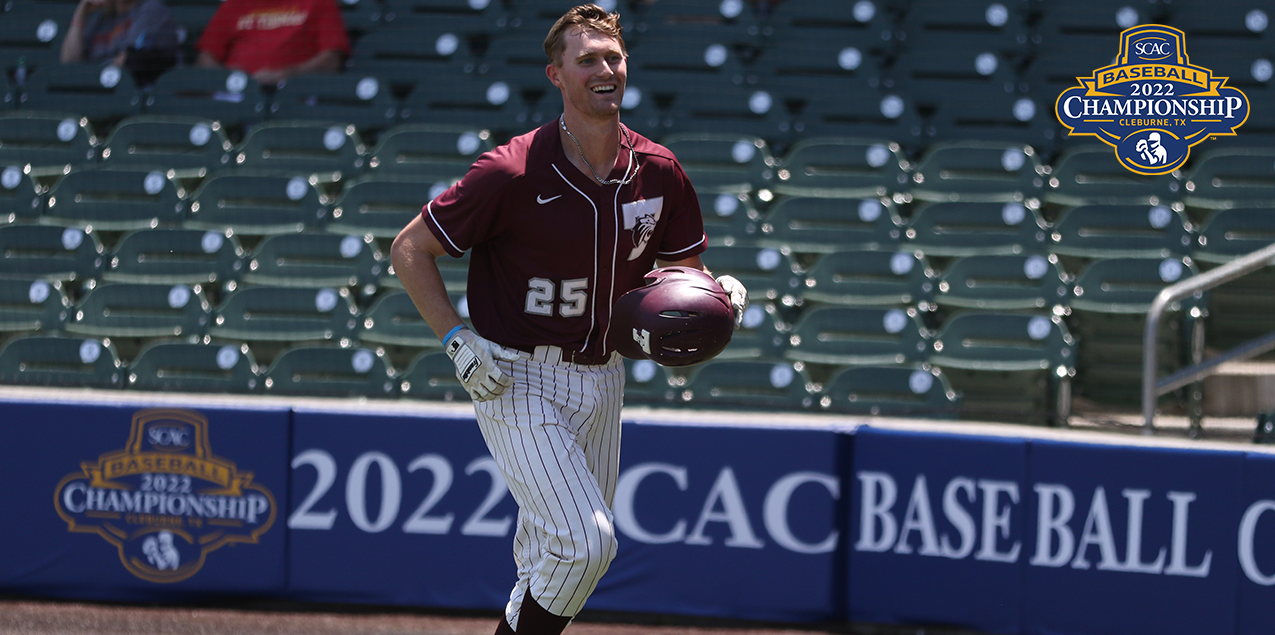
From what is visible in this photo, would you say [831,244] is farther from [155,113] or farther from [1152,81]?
[155,113]

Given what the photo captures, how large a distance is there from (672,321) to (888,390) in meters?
2.70

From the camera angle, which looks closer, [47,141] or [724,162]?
[724,162]

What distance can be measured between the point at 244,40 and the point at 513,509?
451 cm

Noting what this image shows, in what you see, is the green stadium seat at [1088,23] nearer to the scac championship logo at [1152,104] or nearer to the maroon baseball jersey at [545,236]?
the scac championship logo at [1152,104]

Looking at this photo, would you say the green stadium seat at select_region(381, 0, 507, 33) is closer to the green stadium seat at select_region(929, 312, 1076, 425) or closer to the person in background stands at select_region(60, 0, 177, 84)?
the person in background stands at select_region(60, 0, 177, 84)

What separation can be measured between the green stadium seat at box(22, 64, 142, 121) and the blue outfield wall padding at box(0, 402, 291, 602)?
11.4 feet

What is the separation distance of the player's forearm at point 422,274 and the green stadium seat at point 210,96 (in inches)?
198

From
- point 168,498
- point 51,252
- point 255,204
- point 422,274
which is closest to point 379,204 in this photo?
point 255,204

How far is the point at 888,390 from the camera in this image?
5.45m

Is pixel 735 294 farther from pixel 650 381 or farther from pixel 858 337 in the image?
pixel 858 337

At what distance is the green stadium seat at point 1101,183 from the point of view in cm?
662

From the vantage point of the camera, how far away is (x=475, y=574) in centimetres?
479

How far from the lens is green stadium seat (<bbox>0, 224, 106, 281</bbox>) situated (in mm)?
6512

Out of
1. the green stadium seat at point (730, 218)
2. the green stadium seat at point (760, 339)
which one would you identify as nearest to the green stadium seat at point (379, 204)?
the green stadium seat at point (730, 218)
